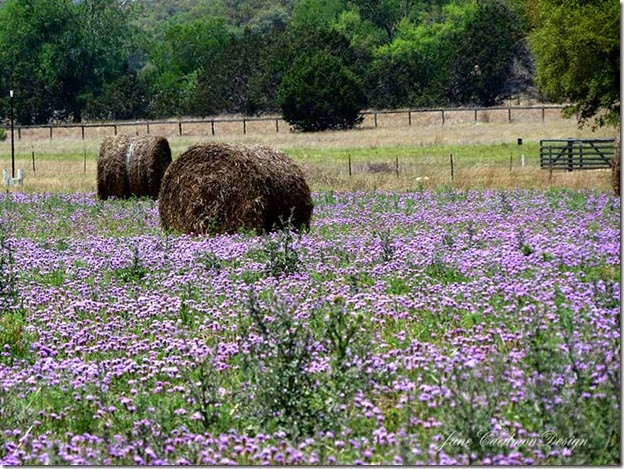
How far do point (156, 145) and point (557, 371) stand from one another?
21483mm

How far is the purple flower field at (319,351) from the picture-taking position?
638 centimetres

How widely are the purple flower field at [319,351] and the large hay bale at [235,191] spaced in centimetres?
248

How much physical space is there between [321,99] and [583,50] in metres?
27.2

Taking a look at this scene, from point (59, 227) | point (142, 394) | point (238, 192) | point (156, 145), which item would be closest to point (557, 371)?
point (142, 394)

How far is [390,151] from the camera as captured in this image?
46.1 metres

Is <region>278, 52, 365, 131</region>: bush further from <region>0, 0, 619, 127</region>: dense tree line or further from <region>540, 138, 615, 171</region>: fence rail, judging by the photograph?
<region>540, 138, 615, 171</region>: fence rail

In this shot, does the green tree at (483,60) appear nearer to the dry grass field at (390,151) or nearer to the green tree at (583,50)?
the dry grass field at (390,151)

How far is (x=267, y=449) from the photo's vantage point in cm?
614

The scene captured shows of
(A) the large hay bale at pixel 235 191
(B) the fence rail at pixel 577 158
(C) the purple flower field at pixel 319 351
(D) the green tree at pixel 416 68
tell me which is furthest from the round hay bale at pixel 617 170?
(D) the green tree at pixel 416 68

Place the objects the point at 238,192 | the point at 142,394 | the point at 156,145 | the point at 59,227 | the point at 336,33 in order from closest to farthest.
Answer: the point at 142,394 → the point at 238,192 → the point at 59,227 → the point at 156,145 → the point at 336,33

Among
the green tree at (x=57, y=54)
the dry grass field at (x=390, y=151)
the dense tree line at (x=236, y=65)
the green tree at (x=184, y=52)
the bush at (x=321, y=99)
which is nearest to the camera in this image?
the dry grass field at (x=390, y=151)

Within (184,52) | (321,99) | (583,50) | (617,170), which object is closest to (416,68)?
(321,99)

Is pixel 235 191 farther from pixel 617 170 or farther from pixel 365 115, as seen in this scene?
pixel 365 115

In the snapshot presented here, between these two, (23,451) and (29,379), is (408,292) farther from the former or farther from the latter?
(23,451)
